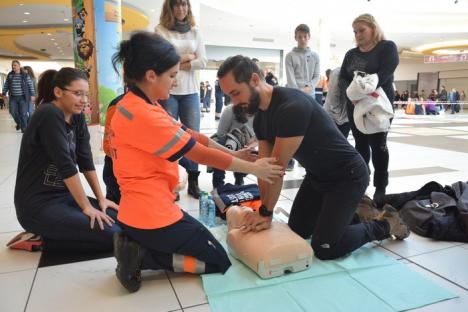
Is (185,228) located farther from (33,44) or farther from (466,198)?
(33,44)

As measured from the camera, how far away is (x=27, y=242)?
2.04 meters

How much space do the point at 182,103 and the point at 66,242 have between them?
1523 mm

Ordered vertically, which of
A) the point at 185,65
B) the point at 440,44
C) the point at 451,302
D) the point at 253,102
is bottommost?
the point at 451,302

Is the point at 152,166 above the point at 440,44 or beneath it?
beneath

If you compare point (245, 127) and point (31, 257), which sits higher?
point (245, 127)

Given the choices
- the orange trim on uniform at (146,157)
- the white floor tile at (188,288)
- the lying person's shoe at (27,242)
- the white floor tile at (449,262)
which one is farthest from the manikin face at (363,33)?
the lying person's shoe at (27,242)

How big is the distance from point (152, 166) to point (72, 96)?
2.43 ft

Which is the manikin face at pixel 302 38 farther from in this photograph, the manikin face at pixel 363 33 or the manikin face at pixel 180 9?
the manikin face at pixel 180 9

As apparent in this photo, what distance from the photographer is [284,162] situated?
5.51 ft

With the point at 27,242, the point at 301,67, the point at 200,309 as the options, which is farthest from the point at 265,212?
the point at 301,67

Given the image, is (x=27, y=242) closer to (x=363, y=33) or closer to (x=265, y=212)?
(x=265, y=212)

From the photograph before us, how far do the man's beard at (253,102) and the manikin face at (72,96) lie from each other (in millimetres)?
913

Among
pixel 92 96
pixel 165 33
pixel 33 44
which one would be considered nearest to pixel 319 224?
pixel 165 33

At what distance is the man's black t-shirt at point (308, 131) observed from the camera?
1.64 metres
